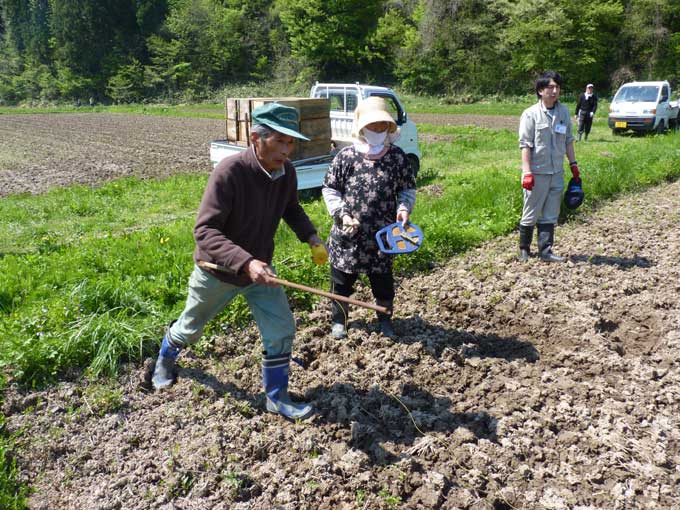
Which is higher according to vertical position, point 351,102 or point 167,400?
point 351,102

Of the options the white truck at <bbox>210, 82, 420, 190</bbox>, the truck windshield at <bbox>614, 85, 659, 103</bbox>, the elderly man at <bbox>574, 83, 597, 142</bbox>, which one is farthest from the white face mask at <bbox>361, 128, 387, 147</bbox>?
the truck windshield at <bbox>614, 85, 659, 103</bbox>

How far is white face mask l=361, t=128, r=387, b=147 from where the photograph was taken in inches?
156

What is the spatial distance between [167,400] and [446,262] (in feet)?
11.8

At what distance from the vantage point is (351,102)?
1020cm

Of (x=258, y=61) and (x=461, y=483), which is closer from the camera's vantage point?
(x=461, y=483)

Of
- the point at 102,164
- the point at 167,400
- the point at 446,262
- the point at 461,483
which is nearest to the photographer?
the point at 461,483

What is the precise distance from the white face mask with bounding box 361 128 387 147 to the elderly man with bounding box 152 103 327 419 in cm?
91

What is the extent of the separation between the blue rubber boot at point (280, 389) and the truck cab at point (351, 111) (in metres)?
7.17

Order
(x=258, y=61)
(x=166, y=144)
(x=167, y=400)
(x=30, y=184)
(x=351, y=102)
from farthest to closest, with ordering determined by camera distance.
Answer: (x=258, y=61) → (x=166, y=144) → (x=30, y=184) → (x=351, y=102) → (x=167, y=400)

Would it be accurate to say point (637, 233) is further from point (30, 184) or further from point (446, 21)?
point (446, 21)

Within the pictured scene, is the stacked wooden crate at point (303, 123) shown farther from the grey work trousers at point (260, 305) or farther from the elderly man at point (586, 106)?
the elderly man at point (586, 106)

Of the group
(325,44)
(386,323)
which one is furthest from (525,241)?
(325,44)

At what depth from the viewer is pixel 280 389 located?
3.33 m

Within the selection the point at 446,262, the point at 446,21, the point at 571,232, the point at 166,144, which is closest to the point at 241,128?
the point at 446,262
